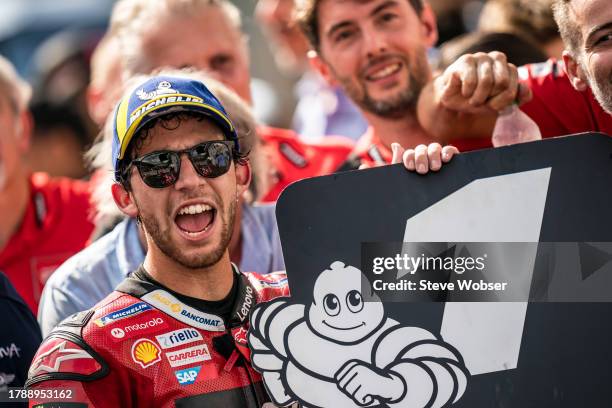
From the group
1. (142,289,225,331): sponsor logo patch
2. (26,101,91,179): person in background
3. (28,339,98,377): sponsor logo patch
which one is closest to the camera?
(28,339,98,377): sponsor logo patch

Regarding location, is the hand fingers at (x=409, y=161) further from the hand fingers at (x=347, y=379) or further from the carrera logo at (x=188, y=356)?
the carrera logo at (x=188, y=356)

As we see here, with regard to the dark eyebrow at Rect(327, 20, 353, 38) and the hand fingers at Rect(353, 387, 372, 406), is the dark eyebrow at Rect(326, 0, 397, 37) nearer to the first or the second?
the dark eyebrow at Rect(327, 20, 353, 38)

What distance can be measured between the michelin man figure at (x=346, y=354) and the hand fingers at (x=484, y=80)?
0.69 meters

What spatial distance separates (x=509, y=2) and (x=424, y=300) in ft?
10.2

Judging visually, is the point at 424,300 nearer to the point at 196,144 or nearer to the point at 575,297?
the point at 575,297

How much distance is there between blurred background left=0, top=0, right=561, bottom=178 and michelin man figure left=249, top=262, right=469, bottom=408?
213 centimetres

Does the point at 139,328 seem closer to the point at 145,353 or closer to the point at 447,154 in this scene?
the point at 145,353

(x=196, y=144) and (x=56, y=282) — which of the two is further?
(x=56, y=282)

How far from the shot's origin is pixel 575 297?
2818 mm

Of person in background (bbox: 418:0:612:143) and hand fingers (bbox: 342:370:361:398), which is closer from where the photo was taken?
hand fingers (bbox: 342:370:361:398)

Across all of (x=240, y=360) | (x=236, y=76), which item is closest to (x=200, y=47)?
(x=236, y=76)

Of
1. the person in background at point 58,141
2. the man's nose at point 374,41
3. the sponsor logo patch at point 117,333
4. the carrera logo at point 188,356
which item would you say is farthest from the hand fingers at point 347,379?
the person in background at point 58,141

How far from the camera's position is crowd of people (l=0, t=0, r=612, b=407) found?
2863 mm

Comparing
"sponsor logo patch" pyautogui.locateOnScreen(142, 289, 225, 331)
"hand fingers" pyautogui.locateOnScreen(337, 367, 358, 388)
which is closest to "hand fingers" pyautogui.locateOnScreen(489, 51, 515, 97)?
"hand fingers" pyautogui.locateOnScreen(337, 367, 358, 388)
